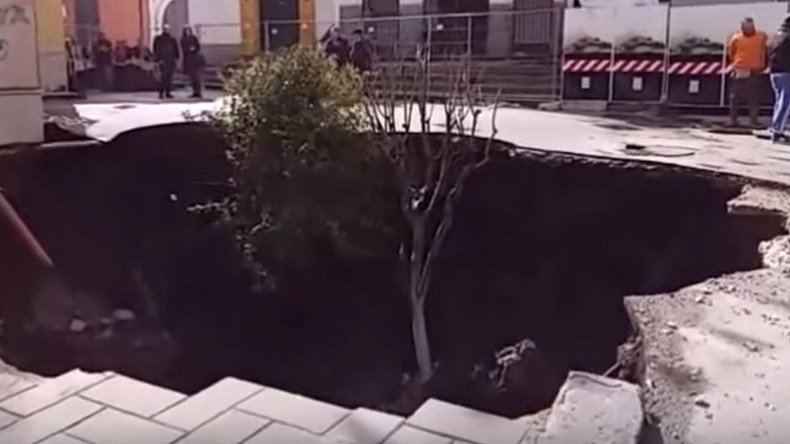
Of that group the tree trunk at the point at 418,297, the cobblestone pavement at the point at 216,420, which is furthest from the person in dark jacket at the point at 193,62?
the cobblestone pavement at the point at 216,420

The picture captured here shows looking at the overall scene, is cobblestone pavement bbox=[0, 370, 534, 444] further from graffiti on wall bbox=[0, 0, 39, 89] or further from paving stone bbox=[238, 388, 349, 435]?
graffiti on wall bbox=[0, 0, 39, 89]

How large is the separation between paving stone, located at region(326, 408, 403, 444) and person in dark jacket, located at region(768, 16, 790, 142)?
328 inches

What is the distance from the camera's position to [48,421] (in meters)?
3.53

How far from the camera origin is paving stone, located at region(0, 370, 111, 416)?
369 centimetres

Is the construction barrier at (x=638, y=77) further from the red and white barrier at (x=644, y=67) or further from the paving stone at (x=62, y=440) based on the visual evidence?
the paving stone at (x=62, y=440)

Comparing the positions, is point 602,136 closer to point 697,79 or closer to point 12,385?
point 697,79

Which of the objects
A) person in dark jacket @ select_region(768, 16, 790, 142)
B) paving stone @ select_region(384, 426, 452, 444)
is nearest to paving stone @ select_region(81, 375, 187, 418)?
paving stone @ select_region(384, 426, 452, 444)

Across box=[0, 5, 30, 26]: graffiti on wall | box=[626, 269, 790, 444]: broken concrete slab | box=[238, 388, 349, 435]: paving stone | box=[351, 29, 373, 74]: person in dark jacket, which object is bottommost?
box=[238, 388, 349, 435]: paving stone

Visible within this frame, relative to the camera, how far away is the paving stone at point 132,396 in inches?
144

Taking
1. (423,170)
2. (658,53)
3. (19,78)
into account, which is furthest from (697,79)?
(19,78)

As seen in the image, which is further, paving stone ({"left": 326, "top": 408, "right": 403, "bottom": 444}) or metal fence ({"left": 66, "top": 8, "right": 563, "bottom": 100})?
metal fence ({"left": 66, "top": 8, "right": 563, "bottom": 100})

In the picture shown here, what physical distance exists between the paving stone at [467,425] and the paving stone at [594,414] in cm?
16

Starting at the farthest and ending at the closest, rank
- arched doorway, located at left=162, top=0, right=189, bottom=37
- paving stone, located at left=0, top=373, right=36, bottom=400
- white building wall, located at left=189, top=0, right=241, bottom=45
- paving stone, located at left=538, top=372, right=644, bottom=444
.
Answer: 1. arched doorway, located at left=162, top=0, right=189, bottom=37
2. white building wall, located at left=189, top=0, right=241, bottom=45
3. paving stone, located at left=0, top=373, right=36, bottom=400
4. paving stone, located at left=538, top=372, right=644, bottom=444

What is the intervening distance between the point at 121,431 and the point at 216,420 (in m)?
0.38
